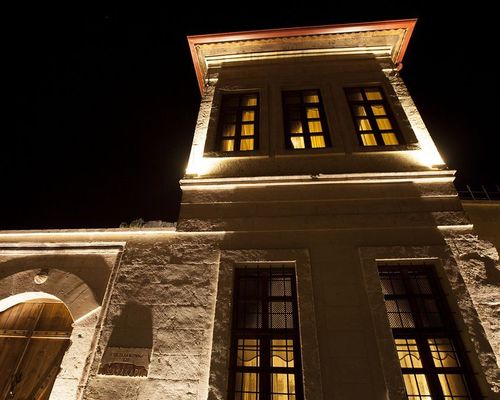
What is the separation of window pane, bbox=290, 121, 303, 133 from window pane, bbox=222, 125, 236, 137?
1170mm

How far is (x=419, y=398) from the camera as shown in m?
3.90

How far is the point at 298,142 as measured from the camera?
6.58m

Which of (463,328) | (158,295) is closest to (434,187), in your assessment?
(463,328)

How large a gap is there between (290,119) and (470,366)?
197 inches

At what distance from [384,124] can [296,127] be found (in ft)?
5.62

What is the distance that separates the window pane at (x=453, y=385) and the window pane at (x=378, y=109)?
4.82m

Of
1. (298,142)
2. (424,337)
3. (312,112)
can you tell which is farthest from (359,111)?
(424,337)

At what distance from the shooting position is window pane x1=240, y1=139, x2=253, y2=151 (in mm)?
6605

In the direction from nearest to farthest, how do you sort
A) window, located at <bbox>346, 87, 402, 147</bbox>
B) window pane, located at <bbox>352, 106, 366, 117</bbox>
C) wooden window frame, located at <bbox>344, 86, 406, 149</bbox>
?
wooden window frame, located at <bbox>344, 86, 406, 149</bbox> → window, located at <bbox>346, 87, 402, 147</bbox> → window pane, located at <bbox>352, 106, 366, 117</bbox>

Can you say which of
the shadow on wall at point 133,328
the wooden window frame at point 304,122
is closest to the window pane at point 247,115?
the wooden window frame at point 304,122

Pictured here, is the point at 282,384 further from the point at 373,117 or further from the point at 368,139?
the point at 373,117

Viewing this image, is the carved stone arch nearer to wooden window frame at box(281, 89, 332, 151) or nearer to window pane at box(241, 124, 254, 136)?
window pane at box(241, 124, 254, 136)

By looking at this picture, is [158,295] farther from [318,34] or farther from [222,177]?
[318,34]

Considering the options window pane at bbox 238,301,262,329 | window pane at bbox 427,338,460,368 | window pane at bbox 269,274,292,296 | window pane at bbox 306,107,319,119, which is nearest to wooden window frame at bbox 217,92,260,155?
window pane at bbox 306,107,319,119
